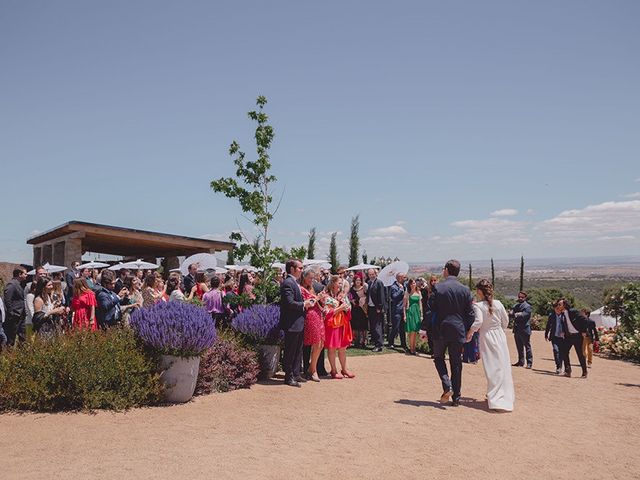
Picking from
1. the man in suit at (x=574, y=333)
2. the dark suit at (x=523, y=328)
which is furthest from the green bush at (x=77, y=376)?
the man in suit at (x=574, y=333)

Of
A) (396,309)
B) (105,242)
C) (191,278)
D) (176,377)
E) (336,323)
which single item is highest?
(105,242)

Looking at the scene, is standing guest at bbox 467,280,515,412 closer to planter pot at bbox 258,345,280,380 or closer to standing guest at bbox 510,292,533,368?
planter pot at bbox 258,345,280,380

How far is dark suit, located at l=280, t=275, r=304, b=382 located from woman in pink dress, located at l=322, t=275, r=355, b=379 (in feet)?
2.98

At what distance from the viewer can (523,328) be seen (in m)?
12.8

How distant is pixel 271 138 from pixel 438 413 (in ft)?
20.3

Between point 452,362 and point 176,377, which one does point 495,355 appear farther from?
point 176,377

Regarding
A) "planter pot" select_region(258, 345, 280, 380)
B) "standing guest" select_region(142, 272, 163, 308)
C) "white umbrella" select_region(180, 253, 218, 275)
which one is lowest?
Result: "planter pot" select_region(258, 345, 280, 380)

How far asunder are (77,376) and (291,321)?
314cm

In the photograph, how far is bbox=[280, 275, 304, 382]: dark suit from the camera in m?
8.44

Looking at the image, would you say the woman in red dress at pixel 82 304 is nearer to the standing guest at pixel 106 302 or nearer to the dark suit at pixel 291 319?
the standing guest at pixel 106 302

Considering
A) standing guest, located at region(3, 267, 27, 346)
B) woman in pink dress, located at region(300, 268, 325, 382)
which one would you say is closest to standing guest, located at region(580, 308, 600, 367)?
woman in pink dress, located at region(300, 268, 325, 382)

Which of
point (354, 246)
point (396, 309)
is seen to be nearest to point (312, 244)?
point (354, 246)

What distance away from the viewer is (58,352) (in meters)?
6.78

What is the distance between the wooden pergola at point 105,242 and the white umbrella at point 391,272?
10808 mm
